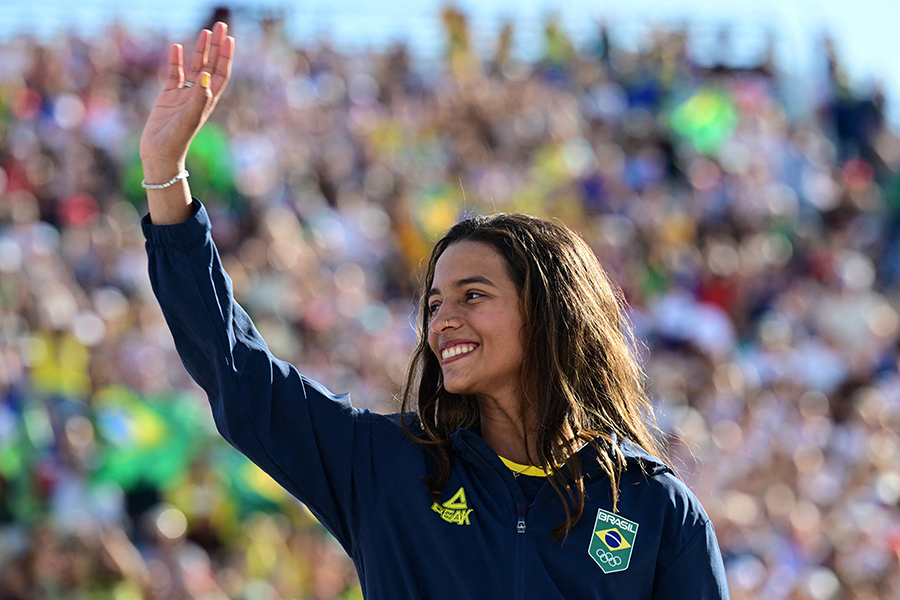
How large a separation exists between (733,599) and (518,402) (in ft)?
16.2

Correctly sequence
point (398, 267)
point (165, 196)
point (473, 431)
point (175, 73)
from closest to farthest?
point (165, 196) < point (175, 73) < point (473, 431) < point (398, 267)

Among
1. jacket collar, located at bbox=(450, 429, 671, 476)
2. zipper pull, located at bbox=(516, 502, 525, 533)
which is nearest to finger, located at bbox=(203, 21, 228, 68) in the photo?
jacket collar, located at bbox=(450, 429, 671, 476)

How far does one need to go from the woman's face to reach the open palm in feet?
1.73

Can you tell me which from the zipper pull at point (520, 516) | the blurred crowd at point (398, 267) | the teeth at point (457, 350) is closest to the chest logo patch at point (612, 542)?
the zipper pull at point (520, 516)

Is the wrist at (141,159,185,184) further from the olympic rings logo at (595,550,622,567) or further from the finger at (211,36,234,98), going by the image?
the olympic rings logo at (595,550,622,567)

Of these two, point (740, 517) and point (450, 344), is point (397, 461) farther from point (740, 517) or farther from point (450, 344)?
point (740, 517)

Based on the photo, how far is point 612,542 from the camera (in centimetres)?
199

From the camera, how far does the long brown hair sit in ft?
6.83

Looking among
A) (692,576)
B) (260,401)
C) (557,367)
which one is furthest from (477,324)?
(692,576)

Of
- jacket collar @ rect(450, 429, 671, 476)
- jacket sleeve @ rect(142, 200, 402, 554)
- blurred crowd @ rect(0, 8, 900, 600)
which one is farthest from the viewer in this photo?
blurred crowd @ rect(0, 8, 900, 600)

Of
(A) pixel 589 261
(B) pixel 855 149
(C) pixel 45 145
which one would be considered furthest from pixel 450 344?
(B) pixel 855 149

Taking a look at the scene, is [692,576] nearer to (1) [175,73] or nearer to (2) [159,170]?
(2) [159,170]

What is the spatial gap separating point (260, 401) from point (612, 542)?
65cm

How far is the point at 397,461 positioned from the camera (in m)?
2.07
